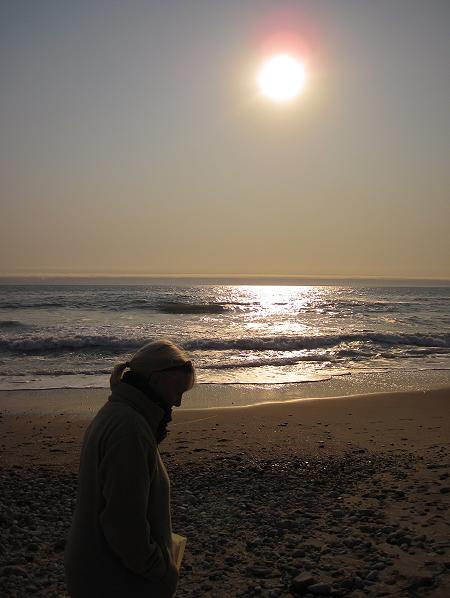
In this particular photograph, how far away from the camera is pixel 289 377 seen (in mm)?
12688

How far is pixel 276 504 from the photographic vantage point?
4.75 meters

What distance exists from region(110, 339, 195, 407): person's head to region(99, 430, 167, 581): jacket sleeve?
0.70ft

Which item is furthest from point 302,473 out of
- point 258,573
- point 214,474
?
point 258,573

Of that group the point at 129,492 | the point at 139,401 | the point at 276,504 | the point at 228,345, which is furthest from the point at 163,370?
the point at 228,345

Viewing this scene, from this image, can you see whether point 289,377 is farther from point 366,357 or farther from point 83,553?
point 83,553

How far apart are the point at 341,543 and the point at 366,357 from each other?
1309 centimetres

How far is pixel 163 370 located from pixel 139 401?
143 mm

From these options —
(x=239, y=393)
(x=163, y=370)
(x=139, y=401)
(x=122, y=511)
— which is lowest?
(x=239, y=393)

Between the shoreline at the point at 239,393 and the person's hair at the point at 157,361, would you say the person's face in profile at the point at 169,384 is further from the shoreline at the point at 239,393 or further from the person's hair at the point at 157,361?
the shoreline at the point at 239,393

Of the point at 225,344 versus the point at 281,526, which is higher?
the point at 281,526

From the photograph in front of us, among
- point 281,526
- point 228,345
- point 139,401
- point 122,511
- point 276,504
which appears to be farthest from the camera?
point 228,345

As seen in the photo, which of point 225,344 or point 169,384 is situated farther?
point 225,344

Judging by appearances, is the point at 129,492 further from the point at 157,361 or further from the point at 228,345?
the point at 228,345

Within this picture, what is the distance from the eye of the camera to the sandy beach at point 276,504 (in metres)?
3.58
